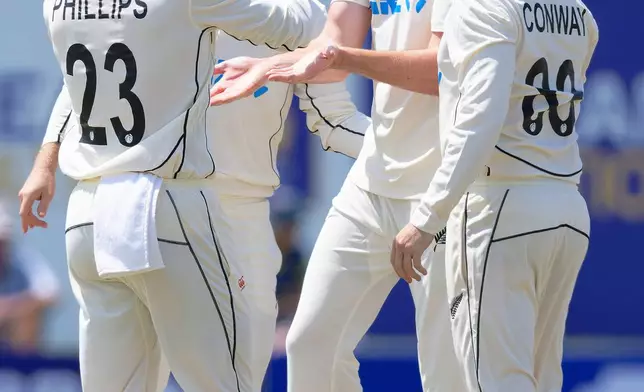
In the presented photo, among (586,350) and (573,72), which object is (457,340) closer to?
(573,72)

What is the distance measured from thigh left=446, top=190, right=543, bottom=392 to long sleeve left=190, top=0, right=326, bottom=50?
29.2 inches

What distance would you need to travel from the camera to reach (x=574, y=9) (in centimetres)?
391

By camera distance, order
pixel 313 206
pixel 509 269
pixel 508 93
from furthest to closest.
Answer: pixel 313 206
pixel 509 269
pixel 508 93

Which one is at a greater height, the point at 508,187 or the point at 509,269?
the point at 508,187

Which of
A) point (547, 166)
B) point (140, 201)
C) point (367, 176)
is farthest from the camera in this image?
point (367, 176)

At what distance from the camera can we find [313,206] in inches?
288

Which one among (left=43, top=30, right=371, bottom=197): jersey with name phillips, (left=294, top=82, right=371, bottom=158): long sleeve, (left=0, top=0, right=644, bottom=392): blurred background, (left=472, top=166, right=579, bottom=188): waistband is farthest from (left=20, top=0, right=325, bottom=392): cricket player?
(left=0, top=0, right=644, bottom=392): blurred background

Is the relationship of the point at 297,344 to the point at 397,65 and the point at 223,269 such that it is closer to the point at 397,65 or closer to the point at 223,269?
the point at 223,269

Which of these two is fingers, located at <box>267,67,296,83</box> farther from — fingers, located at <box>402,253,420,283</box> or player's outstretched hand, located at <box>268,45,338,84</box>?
fingers, located at <box>402,253,420,283</box>

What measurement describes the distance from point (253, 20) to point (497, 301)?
1.07 metres

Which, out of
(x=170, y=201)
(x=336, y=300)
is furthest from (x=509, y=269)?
(x=170, y=201)

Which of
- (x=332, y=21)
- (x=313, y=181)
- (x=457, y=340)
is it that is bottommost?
(x=313, y=181)

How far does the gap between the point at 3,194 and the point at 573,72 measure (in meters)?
4.44

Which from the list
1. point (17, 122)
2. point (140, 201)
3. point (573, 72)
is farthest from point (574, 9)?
point (17, 122)
